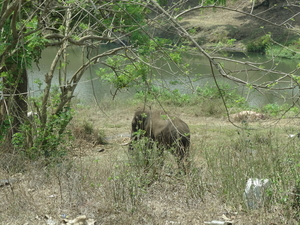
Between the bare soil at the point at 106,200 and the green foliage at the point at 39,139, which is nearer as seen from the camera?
the bare soil at the point at 106,200

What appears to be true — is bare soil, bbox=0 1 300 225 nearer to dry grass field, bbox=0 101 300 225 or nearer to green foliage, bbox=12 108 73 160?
dry grass field, bbox=0 101 300 225

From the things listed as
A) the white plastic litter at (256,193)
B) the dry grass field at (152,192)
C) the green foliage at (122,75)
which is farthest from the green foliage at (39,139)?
the white plastic litter at (256,193)

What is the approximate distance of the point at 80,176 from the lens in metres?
6.03

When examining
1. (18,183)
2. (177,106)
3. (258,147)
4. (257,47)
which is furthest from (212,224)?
(257,47)

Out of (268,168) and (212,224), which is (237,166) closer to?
(268,168)

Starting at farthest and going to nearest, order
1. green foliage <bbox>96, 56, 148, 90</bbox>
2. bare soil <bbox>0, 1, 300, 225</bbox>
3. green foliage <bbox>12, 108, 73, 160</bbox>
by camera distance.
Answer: green foliage <bbox>96, 56, 148, 90</bbox> < green foliage <bbox>12, 108, 73, 160</bbox> < bare soil <bbox>0, 1, 300, 225</bbox>

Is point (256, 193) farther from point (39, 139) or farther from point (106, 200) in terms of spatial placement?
point (39, 139)

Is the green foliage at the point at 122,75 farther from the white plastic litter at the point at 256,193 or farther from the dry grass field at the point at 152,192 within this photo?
the white plastic litter at the point at 256,193

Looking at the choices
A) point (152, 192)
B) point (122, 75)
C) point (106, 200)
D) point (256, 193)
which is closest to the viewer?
point (256, 193)

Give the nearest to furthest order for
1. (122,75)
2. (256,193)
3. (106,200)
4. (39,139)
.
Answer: (256,193) → (106,200) → (39,139) → (122,75)

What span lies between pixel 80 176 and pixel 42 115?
296cm

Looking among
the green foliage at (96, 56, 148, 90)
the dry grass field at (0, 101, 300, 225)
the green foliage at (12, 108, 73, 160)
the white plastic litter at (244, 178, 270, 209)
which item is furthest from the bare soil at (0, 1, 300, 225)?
the green foliage at (96, 56, 148, 90)

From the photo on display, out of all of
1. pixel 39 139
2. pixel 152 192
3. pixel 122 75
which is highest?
pixel 122 75

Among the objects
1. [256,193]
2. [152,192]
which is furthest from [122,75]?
[256,193]
